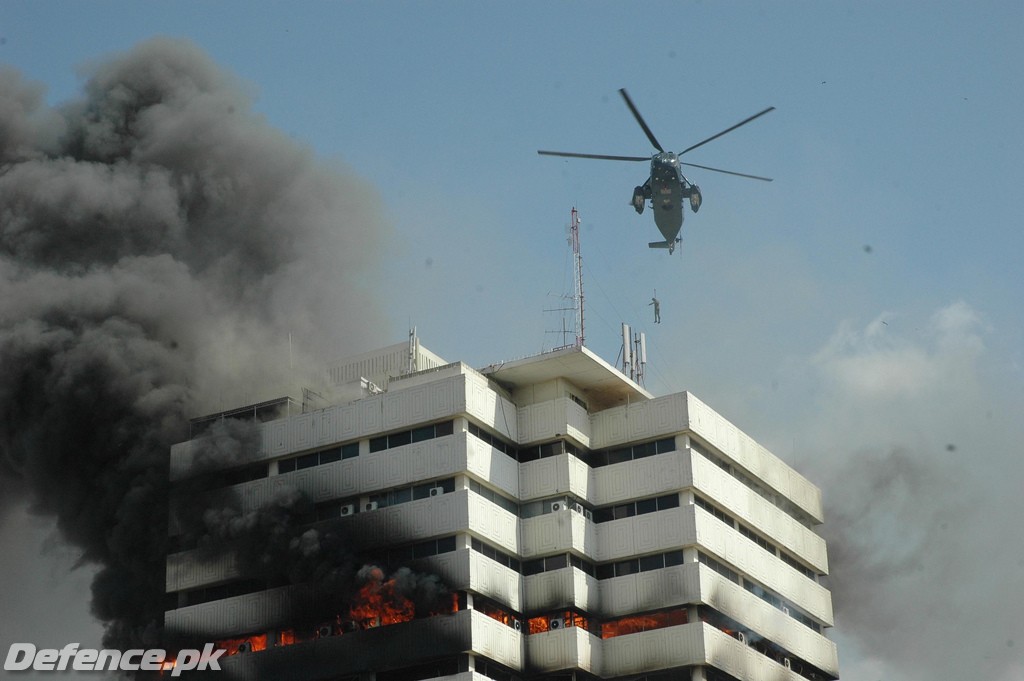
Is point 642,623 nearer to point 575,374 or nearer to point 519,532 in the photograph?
point 519,532

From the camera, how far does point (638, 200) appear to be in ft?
313

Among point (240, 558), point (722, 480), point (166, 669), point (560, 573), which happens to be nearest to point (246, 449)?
point (240, 558)

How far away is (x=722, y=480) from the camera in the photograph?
340 ft

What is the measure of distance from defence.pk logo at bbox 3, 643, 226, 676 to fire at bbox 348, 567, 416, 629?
867 centimetres

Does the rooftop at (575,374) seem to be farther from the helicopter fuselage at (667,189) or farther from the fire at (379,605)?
the fire at (379,605)

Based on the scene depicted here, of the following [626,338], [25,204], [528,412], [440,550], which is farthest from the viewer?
[25,204]

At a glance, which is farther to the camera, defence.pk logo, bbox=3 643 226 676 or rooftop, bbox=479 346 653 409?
rooftop, bbox=479 346 653 409

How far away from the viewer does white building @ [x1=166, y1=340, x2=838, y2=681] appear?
95.4 metres

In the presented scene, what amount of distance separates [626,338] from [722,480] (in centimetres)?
1245

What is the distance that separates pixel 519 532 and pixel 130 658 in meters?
23.3

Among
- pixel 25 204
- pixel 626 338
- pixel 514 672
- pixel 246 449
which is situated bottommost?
pixel 514 672

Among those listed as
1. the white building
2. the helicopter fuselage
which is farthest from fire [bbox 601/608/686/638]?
the helicopter fuselage

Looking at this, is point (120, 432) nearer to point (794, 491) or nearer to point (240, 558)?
point (240, 558)

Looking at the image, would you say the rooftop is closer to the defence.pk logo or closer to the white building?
the white building
